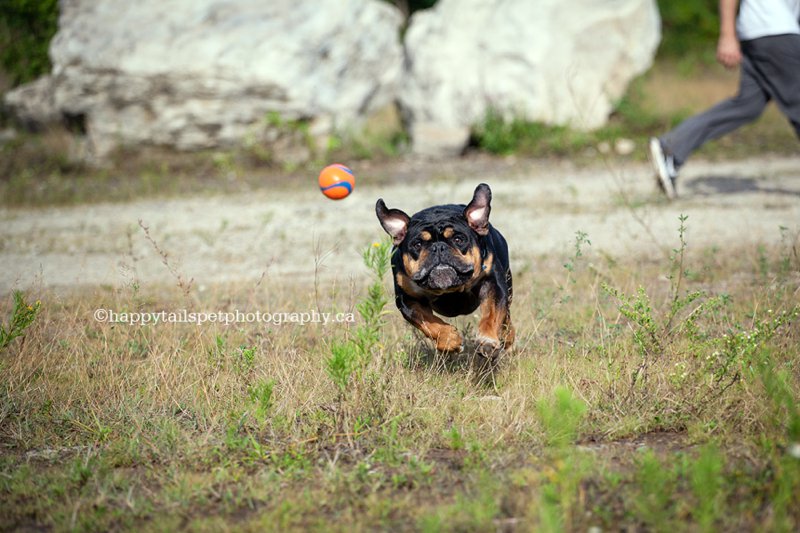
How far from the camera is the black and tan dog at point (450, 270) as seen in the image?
396 cm

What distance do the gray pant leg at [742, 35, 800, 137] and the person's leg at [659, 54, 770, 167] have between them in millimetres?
150

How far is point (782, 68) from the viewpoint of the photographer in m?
7.67

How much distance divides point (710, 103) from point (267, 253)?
825 centimetres

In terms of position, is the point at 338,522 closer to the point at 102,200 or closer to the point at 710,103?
the point at 102,200

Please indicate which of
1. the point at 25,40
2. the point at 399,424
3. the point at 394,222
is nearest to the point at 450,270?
the point at 394,222

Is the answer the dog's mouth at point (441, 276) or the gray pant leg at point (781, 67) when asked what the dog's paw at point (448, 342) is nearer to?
the dog's mouth at point (441, 276)

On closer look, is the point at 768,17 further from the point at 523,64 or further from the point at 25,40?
the point at 25,40

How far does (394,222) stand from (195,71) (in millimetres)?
7886

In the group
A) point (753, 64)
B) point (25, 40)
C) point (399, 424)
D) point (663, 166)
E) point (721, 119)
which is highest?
point (399, 424)

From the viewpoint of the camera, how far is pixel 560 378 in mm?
4477

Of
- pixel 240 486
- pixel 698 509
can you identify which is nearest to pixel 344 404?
pixel 240 486

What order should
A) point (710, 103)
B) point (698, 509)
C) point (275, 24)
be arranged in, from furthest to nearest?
point (710, 103), point (275, 24), point (698, 509)

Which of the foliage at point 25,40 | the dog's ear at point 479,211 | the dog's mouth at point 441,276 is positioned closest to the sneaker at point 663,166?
the dog's ear at point 479,211

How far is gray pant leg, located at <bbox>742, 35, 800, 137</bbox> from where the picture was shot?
25.0ft
